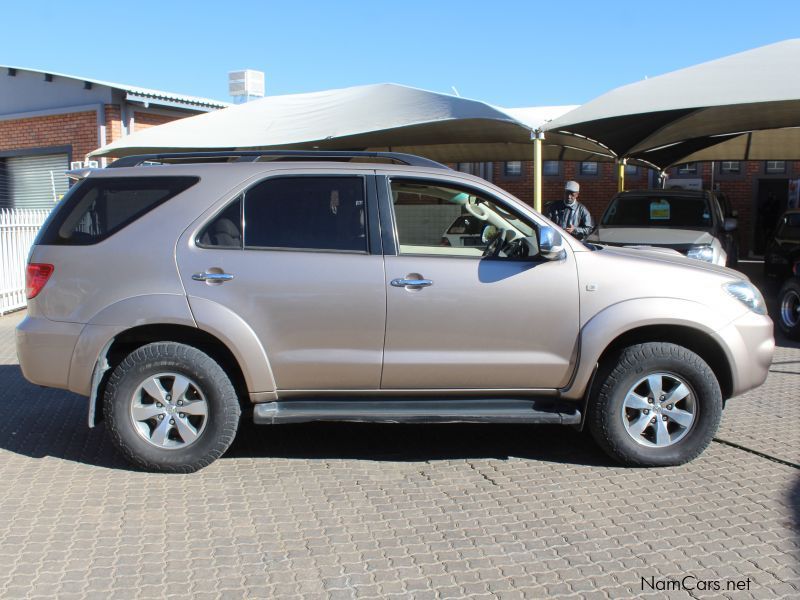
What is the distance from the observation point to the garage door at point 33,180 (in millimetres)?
17047

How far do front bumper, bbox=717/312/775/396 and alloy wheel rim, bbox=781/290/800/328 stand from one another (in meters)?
5.05

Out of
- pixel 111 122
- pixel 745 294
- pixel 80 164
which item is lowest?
pixel 745 294

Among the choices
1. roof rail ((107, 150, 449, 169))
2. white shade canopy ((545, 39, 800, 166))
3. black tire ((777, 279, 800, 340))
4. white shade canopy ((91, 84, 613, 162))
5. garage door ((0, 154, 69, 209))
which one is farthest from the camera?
garage door ((0, 154, 69, 209))

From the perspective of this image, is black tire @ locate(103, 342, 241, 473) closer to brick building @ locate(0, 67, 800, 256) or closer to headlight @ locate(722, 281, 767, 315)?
headlight @ locate(722, 281, 767, 315)

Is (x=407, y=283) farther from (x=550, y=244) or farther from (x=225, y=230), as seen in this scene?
(x=225, y=230)

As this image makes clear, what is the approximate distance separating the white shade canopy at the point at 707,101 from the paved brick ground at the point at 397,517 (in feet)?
15.5

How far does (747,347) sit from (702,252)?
582 cm

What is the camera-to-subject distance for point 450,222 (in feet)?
16.9

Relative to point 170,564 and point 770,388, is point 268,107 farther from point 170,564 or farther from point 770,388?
point 170,564

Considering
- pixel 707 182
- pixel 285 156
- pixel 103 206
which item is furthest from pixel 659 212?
pixel 707 182

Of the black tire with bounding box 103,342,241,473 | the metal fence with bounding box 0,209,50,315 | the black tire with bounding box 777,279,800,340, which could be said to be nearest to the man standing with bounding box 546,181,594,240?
the black tire with bounding box 777,279,800,340

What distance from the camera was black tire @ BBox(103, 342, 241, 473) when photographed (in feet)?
15.3

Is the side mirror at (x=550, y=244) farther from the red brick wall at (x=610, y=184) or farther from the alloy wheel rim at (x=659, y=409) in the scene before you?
the red brick wall at (x=610, y=184)

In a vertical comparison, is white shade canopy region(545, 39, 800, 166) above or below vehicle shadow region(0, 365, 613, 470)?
above
